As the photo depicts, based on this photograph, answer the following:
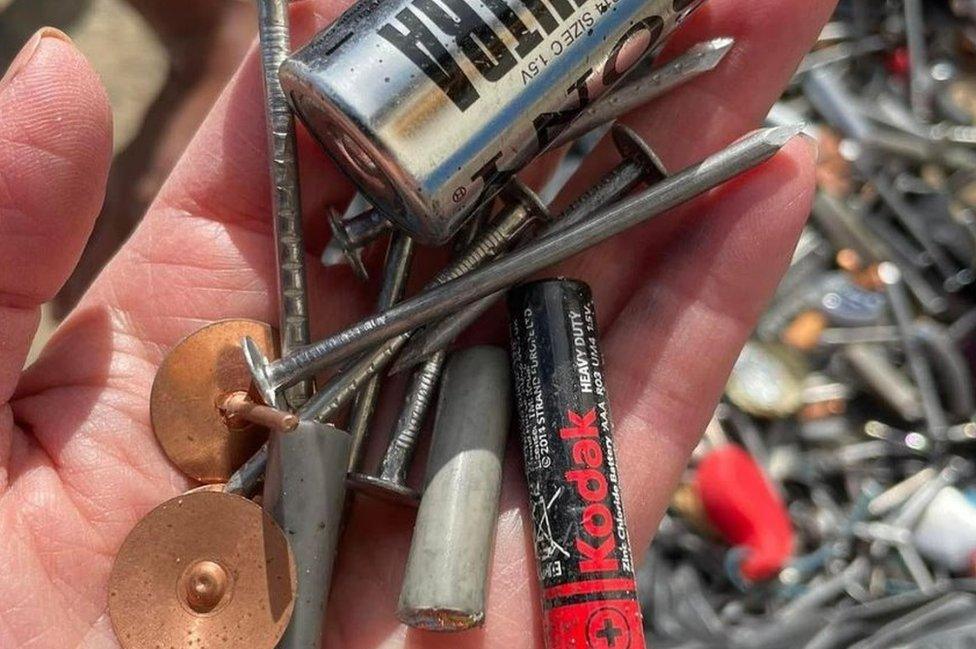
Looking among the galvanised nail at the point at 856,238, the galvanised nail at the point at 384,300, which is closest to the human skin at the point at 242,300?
the galvanised nail at the point at 384,300

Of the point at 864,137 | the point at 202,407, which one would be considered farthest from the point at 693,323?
the point at 864,137

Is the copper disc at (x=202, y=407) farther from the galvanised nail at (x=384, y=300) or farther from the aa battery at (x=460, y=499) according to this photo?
the aa battery at (x=460, y=499)

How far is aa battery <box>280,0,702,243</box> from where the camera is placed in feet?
4.62

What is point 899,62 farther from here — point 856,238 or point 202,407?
point 202,407

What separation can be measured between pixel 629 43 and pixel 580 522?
2.39ft

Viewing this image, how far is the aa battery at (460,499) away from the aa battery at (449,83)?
0.85ft

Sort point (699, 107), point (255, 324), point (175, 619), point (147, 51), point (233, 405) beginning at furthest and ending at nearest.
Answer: point (147, 51) < point (699, 107) < point (255, 324) < point (233, 405) < point (175, 619)

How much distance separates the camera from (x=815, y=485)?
9.03ft

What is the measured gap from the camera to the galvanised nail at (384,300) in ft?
5.67

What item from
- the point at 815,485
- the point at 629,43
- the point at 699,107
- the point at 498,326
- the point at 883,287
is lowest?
the point at 815,485

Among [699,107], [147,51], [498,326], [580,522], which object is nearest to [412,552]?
[580,522]

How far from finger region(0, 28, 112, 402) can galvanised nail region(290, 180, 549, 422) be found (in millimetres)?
437

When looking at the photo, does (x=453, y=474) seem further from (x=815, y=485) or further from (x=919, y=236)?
(x=919, y=236)

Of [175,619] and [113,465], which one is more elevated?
[113,465]
